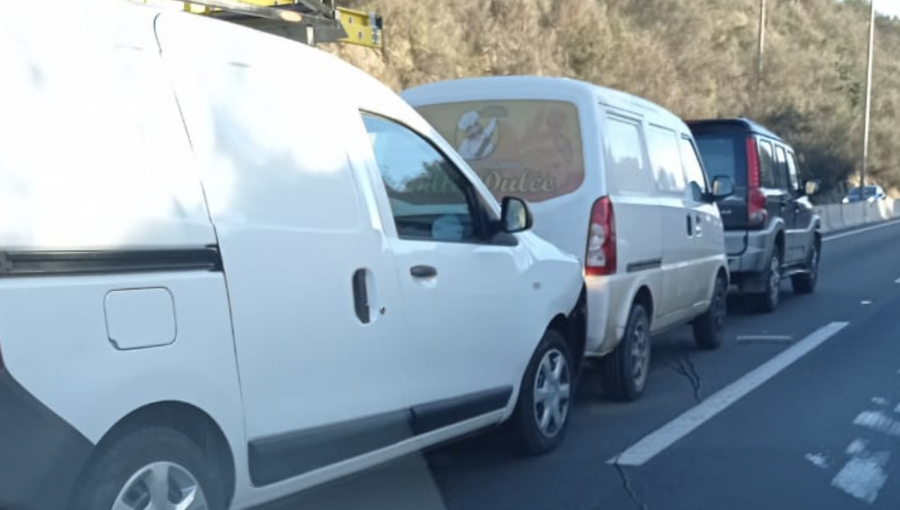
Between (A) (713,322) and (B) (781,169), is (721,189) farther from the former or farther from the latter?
(B) (781,169)

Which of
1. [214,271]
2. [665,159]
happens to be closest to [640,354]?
[665,159]

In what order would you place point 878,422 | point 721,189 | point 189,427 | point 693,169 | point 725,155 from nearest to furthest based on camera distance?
point 189,427
point 878,422
point 693,169
point 721,189
point 725,155

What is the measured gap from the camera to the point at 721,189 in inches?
408

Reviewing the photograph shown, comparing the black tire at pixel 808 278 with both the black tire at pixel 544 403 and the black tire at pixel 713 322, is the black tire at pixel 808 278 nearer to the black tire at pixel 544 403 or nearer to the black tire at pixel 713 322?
the black tire at pixel 713 322

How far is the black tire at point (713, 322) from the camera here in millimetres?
10008

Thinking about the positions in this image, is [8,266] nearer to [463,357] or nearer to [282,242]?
[282,242]

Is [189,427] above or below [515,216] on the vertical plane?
below

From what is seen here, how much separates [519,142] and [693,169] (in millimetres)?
2647

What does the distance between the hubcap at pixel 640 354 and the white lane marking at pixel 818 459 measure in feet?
5.25

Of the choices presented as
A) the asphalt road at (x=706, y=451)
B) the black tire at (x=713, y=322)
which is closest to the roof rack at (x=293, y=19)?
the asphalt road at (x=706, y=451)

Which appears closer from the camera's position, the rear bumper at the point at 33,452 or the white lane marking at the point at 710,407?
the rear bumper at the point at 33,452

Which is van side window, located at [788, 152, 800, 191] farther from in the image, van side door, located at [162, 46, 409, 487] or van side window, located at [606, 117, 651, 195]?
van side door, located at [162, 46, 409, 487]

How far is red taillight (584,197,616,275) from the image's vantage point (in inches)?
281

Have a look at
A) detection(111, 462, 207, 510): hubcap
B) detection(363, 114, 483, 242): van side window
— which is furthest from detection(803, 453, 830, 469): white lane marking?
detection(111, 462, 207, 510): hubcap
